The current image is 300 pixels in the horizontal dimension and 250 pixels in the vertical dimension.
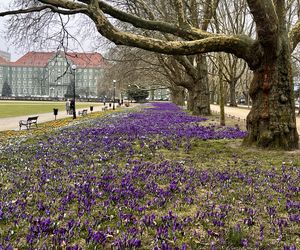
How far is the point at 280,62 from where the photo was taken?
921 centimetres

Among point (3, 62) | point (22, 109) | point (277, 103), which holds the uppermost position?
point (3, 62)

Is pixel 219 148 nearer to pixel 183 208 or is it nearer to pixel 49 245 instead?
pixel 183 208

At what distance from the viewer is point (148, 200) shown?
479 cm

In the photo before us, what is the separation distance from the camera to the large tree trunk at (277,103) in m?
9.14

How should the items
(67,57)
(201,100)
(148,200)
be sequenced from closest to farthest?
1. (148,200)
2. (201,100)
3. (67,57)

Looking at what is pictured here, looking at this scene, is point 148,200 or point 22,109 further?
point 22,109

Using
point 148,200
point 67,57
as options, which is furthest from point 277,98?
point 67,57

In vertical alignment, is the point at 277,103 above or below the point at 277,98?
below

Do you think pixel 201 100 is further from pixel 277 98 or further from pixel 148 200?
pixel 148 200

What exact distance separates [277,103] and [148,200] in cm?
587

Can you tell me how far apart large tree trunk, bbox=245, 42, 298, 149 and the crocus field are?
0.82 m

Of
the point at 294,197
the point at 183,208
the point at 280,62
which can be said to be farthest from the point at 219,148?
the point at 183,208

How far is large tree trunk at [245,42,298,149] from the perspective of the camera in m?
9.14

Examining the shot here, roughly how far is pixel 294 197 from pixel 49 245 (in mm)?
3664
